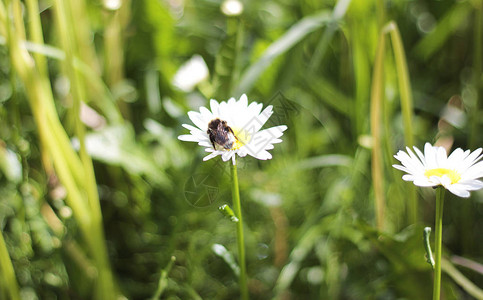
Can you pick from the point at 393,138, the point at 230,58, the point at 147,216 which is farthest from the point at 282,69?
the point at 147,216

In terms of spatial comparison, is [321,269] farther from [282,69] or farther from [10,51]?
[10,51]

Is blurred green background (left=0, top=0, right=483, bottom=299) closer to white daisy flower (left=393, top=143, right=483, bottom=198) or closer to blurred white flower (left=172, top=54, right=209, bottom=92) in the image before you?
blurred white flower (left=172, top=54, right=209, bottom=92)

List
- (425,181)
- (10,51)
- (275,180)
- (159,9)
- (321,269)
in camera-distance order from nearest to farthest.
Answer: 1. (425,181)
2. (10,51)
3. (321,269)
4. (275,180)
5. (159,9)

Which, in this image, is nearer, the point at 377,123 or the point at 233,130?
the point at 233,130

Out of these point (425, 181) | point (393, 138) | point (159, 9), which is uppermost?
point (159, 9)

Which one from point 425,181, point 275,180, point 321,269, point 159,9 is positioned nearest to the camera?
point 425,181

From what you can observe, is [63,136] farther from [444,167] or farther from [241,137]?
[444,167]

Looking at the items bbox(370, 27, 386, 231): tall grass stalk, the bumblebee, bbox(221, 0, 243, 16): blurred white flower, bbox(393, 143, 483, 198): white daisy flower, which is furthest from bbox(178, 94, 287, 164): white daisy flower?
bbox(221, 0, 243, 16): blurred white flower

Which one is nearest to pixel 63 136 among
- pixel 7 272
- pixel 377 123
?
pixel 7 272
